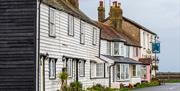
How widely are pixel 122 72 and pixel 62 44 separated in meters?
24.4

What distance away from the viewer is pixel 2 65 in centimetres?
3105

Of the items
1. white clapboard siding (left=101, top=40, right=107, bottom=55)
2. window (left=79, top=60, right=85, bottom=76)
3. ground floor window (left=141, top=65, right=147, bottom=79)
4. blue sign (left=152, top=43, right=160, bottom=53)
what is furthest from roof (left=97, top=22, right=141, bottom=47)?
blue sign (left=152, top=43, right=160, bottom=53)

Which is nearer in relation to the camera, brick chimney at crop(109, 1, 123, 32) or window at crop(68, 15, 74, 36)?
window at crop(68, 15, 74, 36)

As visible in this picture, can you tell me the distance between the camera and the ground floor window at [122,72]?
192 ft

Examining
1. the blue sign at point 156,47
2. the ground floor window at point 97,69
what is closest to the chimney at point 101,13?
the blue sign at point 156,47

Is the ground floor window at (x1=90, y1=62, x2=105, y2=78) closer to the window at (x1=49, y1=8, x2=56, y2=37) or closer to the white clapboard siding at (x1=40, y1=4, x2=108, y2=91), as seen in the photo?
the white clapboard siding at (x1=40, y1=4, x2=108, y2=91)

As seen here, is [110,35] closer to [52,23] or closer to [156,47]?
[156,47]

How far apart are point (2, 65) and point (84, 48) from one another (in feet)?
43.2

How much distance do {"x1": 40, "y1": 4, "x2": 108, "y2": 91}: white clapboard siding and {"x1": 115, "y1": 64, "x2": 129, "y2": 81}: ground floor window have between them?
442 inches

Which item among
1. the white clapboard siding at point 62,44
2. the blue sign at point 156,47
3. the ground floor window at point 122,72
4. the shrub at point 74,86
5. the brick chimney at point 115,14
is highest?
the brick chimney at point 115,14

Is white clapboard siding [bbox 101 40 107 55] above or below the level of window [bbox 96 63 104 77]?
above

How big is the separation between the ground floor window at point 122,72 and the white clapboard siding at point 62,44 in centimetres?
1123

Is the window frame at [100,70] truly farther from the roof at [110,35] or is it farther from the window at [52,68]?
the window at [52,68]

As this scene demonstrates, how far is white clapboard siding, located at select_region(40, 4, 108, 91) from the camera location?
32400mm
